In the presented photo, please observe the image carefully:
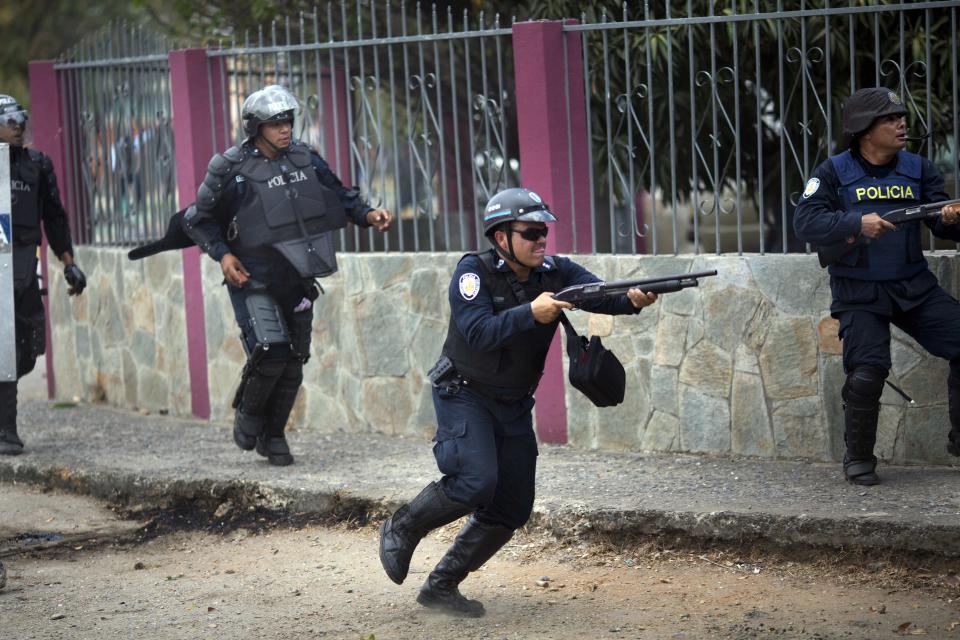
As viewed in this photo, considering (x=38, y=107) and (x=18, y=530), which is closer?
(x=18, y=530)

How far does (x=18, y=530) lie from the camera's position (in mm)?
6605

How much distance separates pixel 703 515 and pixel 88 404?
18.7 feet

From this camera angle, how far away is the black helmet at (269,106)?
21.7 ft

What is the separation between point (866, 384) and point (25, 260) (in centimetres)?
465

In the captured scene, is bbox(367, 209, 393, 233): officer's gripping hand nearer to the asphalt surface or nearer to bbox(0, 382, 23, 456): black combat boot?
the asphalt surface

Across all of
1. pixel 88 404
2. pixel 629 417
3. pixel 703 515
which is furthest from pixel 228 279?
pixel 88 404

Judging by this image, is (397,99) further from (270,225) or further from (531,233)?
(531,233)

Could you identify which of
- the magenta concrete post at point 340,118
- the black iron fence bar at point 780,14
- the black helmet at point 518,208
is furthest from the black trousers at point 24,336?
the black helmet at point 518,208

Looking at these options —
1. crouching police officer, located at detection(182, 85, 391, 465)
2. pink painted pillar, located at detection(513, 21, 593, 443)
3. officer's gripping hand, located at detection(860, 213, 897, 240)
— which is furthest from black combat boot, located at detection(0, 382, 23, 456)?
officer's gripping hand, located at detection(860, 213, 897, 240)

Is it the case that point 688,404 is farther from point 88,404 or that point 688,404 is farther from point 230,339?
point 88,404

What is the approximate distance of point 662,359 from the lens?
7000 millimetres

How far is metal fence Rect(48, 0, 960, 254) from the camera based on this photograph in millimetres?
7230

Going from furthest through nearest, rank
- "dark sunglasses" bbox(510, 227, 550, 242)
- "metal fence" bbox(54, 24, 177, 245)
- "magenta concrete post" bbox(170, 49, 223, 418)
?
"metal fence" bbox(54, 24, 177, 245), "magenta concrete post" bbox(170, 49, 223, 418), "dark sunglasses" bbox(510, 227, 550, 242)

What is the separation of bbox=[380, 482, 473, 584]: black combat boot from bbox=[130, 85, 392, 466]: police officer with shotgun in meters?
2.06
